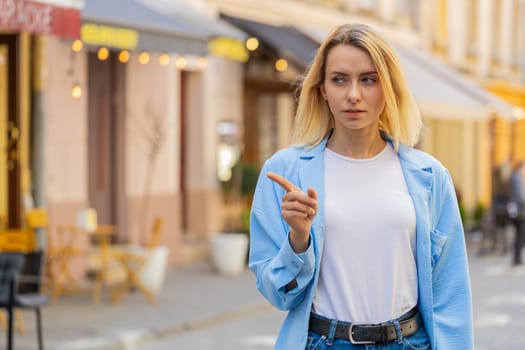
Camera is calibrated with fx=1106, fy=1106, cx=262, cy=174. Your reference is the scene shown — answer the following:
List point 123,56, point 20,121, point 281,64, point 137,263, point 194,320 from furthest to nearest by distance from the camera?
point 281,64, point 123,56, point 137,263, point 20,121, point 194,320

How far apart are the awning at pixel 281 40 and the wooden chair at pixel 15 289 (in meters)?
8.31

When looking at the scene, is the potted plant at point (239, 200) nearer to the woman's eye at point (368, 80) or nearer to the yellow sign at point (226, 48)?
the yellow sign at point (226, 48)

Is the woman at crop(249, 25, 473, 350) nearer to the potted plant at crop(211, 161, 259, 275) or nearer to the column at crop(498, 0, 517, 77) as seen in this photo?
the potted plant at crop(211, 161, 259, 275)

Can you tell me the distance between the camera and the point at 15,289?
8.45 metres

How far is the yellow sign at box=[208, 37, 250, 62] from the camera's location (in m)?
13.1

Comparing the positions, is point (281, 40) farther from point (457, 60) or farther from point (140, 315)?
point (457, 60)

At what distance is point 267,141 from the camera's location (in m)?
18.9

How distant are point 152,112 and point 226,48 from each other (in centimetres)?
196

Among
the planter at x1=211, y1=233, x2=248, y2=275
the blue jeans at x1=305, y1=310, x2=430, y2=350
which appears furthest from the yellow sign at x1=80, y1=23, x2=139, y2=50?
the blue jeans at x1=305, y1=310, x2=430, y2=350

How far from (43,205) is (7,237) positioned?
0.58 m

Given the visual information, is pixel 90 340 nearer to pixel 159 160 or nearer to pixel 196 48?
pixel 196 48

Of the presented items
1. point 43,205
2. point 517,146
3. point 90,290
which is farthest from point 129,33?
point 517,146

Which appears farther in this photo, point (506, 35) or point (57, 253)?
point (506, 35)

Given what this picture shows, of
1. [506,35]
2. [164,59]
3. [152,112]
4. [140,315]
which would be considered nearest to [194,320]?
[140,315]
